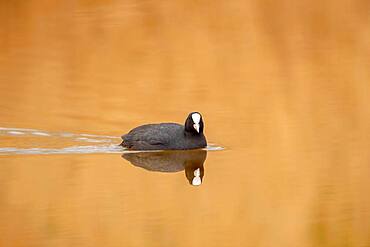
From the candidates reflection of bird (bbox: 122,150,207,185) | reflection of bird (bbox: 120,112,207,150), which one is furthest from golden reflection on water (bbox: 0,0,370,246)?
reflection of bird (bbox: 120,112,207,150)

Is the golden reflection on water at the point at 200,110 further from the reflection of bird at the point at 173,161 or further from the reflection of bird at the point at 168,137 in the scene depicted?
the reflection of bird at the point at 168,137

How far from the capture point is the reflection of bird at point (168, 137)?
39.0 ft

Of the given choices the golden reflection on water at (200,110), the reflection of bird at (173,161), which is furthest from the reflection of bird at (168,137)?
the golden reflection on water at (200,110)

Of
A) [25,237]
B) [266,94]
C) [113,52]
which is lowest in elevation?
[25,237]

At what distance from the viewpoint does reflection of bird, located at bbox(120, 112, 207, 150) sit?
11875mm

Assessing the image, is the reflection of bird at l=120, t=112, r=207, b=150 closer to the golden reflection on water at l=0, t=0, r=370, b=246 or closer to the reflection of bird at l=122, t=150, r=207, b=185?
the reflection of bird at l=122, t=150, r=207, b=185

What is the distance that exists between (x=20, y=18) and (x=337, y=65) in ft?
27.6

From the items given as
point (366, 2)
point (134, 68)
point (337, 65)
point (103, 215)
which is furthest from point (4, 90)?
point (366, 2)

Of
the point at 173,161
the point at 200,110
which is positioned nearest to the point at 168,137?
the point at 173,161

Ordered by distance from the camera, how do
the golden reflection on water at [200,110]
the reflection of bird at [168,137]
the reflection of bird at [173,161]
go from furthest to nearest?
the reflection of bird at [168,137] < the reflection of bird at [173,161] < the golden reflection on water at [200,110]

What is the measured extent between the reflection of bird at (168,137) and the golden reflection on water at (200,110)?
1.23ft

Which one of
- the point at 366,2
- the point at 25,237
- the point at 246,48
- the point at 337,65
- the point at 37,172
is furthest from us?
the point at 366,2

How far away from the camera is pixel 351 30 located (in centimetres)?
2027

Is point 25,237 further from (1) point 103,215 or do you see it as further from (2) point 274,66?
(2) point 274,66
